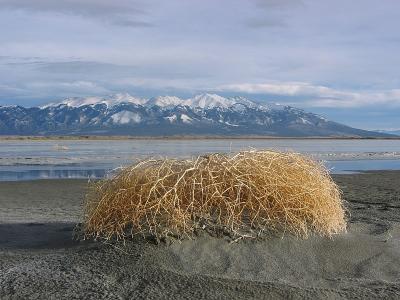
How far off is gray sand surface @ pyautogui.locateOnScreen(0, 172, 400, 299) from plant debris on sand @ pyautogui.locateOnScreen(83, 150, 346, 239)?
239 mm

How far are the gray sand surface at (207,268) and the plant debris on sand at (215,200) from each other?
0.24 meters

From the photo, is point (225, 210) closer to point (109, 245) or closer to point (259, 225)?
point (259, 225)

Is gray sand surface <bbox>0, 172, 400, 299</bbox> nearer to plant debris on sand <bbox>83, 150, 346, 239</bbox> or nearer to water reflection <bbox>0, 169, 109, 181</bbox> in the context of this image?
plant debris on sand <bbox>83, 150, 346, 239</bbox>

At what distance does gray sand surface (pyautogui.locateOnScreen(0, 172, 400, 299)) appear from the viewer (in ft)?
24.5

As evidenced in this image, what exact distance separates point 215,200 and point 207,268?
1.16m

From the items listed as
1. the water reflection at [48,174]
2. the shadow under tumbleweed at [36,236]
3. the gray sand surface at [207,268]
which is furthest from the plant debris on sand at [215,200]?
the water reflection at [48,174]

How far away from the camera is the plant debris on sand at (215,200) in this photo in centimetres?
Answer: 892

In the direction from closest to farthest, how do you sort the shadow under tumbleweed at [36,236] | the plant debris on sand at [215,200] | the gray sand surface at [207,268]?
the gray sand surface at [207,268]
the plant debris on sand at [215,200]
the shadow under tumbleweed at [36,236]

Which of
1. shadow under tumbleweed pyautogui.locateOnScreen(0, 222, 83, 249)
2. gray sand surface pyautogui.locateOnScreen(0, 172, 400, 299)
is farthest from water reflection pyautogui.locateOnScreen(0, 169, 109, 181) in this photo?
gray sand surface pyautogui.locateOnScreen(0, 172, 400, 299)

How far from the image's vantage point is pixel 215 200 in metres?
A: 9.09

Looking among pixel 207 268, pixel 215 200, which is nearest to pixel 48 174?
pixel 215 200

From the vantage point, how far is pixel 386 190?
896 inches

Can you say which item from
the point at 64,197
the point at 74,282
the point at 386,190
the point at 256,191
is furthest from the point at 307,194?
the point at 386,190

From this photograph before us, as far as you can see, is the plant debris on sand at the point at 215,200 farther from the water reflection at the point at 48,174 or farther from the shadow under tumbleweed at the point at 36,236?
the water reflection at the point at 48,174
